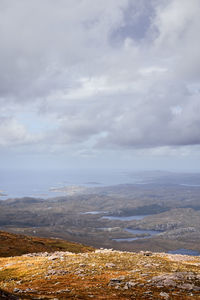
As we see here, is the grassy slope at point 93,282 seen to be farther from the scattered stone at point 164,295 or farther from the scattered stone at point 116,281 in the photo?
the scattered stone at point 116,281

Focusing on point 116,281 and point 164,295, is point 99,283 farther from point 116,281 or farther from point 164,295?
point 164,295

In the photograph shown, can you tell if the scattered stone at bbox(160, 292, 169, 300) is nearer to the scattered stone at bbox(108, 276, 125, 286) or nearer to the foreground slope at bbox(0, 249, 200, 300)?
the foreground slope at bbox(0, 249, 200, 300)

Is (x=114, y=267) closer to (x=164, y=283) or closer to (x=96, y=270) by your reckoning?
(x=96, y=270)

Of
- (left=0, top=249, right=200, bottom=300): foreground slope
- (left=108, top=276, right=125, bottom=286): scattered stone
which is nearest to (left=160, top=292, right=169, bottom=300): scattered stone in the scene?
(left=0, top=249, right=200, bottom=300): foreground slope

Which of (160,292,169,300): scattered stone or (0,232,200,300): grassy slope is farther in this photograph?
(0,232,200,300): grassy slope

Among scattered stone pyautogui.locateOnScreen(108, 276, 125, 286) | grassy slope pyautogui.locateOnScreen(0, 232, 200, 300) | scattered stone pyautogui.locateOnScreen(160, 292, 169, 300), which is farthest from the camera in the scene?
scattered stone pyautogui.locateOnScreen(108, 276, 125, 286)

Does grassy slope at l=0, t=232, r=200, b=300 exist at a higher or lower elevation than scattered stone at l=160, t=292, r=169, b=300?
lower

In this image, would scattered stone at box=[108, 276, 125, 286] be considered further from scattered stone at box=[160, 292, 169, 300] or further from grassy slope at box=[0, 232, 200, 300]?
scattered stone at box=[160, 292, 169, 300]

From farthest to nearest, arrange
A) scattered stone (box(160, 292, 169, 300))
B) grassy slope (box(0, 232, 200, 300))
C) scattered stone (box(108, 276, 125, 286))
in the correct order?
scattered stone (box(108, 276, 125, 286)) < grassy slope (box(0, 232, 200, 300)) < scattered stone (box(160, 292, 169, 300))

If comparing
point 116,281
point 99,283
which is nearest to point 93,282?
point 99,283

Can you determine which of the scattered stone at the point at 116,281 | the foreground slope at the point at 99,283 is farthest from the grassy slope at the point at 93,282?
the scattered stone at the point at 116,281

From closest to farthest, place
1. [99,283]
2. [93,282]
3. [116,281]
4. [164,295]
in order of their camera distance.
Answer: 1. [164,295]
2. [99,283]
3. [116,281]
4. [93,282]

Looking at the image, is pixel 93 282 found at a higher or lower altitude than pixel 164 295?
lower
